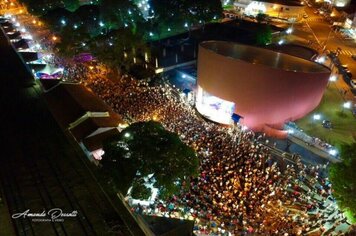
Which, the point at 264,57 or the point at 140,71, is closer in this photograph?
the point at 264,57

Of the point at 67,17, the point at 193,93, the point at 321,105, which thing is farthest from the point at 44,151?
the point at 67,17

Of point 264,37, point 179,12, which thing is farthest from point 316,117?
point 179,12

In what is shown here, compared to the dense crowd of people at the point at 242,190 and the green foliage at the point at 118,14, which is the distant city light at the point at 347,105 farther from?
the green foliage at the point at 118,14

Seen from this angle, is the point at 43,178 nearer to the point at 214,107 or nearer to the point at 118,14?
the point at 214,107

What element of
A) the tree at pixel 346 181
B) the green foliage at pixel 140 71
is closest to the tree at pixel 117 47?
the green foliage at pixel 140 71

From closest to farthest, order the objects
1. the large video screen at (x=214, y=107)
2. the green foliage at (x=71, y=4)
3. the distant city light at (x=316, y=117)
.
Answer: the distant city light at (x=316, y=117)
the large video screen at (x=214, y=107)
the green foliage at (x=71, y=4)

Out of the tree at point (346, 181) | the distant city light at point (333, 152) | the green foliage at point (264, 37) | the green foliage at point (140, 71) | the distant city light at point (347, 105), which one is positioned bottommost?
the green foliage at point (140, 71)

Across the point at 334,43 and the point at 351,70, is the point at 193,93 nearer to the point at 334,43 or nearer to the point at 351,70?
the point at 351,70

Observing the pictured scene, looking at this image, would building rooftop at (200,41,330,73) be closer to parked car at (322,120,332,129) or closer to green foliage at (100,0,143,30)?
parked car at (322,120,332,129)
